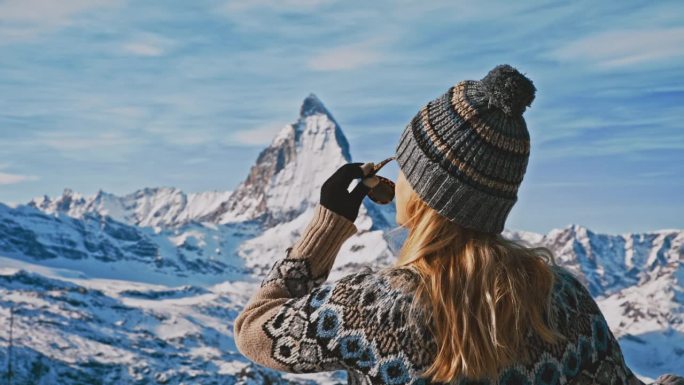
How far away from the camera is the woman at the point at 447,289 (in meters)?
4.05

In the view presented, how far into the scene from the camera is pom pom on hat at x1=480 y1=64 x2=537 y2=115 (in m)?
4.36

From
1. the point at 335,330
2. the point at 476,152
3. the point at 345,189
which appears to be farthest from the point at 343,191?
the point at 335,330

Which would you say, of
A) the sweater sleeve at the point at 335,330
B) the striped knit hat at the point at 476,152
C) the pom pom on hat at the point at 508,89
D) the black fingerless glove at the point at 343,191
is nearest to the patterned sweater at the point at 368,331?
the sweater sleeve at the point at 335,330

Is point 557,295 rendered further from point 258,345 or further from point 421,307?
point 258,345

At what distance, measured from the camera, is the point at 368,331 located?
159 inches

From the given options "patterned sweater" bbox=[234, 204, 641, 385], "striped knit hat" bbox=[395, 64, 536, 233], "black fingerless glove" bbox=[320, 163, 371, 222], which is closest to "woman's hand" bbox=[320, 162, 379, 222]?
"black fingerless glove" bbox=[320, 163, 371, 222]

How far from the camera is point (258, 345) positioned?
4.25m

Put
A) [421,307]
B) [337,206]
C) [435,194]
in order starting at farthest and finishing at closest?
[337,206]
[435,194]
[421,307]

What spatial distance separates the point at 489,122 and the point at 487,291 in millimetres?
809

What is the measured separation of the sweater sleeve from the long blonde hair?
0.14 meters

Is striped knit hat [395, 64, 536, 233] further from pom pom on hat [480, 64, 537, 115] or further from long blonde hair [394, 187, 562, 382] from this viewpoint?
long blonde hair [394, 187, 562, 382]

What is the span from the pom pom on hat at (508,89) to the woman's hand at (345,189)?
742 mm

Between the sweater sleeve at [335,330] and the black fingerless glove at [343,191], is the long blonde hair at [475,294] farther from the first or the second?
the black fingerless glove at [343,191]

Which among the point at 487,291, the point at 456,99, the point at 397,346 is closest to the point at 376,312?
the point at 397,346
